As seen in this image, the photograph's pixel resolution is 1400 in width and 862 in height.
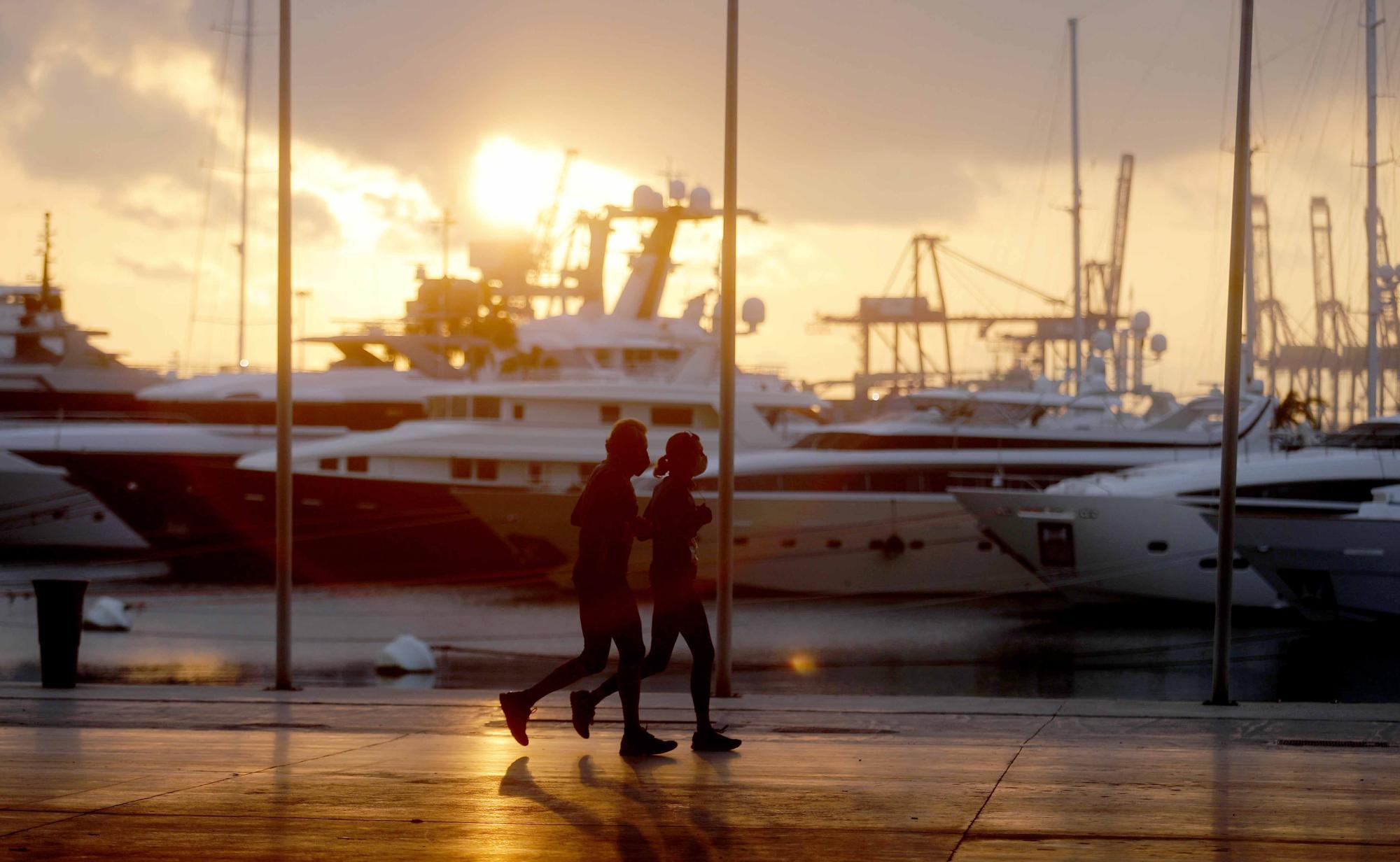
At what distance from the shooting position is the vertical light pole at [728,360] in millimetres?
12211

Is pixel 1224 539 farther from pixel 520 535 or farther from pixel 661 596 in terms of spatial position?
pixel 520 535

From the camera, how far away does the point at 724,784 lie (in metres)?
7.68

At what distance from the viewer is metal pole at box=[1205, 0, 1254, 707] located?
1156cm

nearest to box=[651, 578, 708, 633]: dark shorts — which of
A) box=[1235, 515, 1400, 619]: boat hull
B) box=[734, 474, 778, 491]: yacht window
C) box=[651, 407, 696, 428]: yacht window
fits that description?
box=[1235, 515, 1400, 619]: boat hull

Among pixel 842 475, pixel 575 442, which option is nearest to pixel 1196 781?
pixel 842 475

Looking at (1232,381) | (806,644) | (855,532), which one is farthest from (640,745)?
(855,532)

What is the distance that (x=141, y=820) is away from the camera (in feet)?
21.7

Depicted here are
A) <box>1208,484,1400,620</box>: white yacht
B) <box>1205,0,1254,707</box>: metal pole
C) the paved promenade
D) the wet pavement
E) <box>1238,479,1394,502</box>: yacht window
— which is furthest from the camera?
<box>1238,479,1394,502</box>: yacht window

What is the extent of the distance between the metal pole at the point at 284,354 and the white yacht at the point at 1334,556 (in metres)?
17.9

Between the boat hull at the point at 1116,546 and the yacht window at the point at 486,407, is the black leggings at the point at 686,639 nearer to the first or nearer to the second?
the boat hull at the point at 1116,546

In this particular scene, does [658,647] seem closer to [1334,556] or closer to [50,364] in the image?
[1334,556]

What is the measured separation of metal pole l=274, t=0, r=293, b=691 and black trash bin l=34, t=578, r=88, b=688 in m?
1.56

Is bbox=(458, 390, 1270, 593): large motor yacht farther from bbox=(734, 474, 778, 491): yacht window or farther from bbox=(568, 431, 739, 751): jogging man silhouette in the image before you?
bbox=(568, 431, 739, 751): jogging man silhouette

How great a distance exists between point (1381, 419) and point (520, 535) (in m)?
19.0
